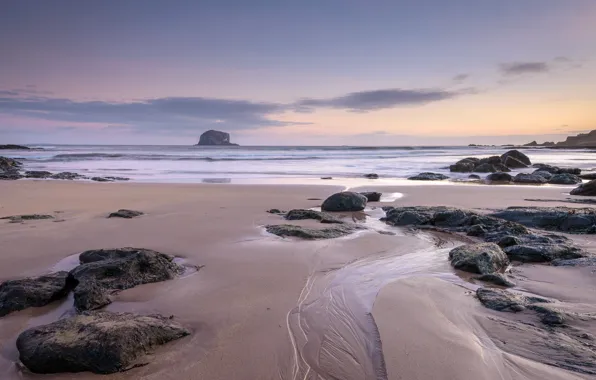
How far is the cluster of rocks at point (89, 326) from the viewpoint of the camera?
266 cm

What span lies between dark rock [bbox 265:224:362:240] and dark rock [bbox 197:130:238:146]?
122 meters

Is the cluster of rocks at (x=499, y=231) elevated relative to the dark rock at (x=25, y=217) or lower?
lower

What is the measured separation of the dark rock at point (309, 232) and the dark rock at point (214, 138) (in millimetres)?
121680

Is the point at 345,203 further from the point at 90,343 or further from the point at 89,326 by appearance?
the point at 90,343

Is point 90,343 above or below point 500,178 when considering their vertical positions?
above

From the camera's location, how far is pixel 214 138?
124688mm

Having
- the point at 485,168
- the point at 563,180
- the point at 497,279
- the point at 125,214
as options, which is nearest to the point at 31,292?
the point at 125,214

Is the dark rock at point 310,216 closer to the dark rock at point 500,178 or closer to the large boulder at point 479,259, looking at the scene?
the large boulder at point 479,259

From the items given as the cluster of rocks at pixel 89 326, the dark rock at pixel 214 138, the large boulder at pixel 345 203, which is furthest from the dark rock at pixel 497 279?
the dark rock at pixel 214 138

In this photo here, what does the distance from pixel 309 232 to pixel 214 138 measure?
122 meters

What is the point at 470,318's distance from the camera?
354cm

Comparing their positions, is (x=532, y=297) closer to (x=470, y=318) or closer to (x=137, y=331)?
(x=470, y=318)

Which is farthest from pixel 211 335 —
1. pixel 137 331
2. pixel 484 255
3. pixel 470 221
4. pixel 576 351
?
pixel 470 221

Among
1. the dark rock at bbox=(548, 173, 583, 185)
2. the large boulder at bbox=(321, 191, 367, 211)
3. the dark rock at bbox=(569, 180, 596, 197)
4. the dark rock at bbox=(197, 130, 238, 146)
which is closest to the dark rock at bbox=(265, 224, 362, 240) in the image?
the large boulder at bbox=(321, 191, 367, 211)
